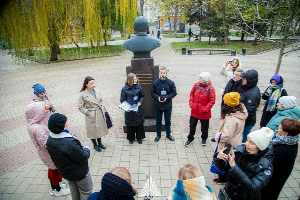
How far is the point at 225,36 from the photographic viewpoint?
88.4 ft

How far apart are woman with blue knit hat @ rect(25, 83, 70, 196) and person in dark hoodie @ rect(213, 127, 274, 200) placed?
2.98 metres

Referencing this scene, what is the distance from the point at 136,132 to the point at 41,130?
247cm

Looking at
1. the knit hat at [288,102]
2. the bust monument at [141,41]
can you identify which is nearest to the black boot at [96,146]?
the bust monument at [141,41]

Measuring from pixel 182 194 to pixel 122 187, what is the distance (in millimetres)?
577

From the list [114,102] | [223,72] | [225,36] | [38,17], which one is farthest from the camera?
[225,36]

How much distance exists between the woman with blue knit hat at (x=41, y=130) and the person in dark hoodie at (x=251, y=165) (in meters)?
2.98

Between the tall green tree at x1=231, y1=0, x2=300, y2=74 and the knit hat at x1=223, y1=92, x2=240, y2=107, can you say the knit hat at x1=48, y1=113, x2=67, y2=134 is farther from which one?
the tall green tree at x1=231, y1=0, x2=300, y2=74

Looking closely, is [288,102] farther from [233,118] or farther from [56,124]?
[56,124]

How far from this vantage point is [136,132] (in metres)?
5.57

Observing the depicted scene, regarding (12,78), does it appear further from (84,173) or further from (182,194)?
(182,194)

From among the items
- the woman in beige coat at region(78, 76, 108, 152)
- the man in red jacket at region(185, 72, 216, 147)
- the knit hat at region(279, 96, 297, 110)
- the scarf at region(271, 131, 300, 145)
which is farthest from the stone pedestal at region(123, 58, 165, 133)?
the scarf at region(271, 131, 300, 145)

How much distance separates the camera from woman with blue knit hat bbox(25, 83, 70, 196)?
145 inches

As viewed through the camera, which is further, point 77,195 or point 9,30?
point 9,30

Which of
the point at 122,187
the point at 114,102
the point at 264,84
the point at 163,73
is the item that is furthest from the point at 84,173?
the point at 264,84
